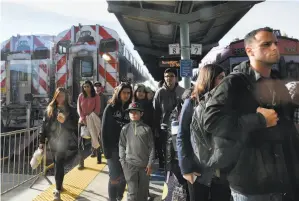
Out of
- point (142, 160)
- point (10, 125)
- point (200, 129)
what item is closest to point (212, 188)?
point (200, 129)

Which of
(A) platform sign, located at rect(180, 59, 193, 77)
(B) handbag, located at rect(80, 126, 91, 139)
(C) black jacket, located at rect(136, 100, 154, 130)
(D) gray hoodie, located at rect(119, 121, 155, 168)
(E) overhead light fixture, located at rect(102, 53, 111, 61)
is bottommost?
(B) handbag, located at rect(80, 126, 91, 139)

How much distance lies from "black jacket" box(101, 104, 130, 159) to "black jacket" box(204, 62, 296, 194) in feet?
6.63

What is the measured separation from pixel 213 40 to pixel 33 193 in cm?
827

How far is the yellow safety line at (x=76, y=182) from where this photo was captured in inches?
160

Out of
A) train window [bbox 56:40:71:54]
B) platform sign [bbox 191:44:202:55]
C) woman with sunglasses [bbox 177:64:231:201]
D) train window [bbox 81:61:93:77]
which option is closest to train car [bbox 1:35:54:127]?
train window [bbox 56:40:71:54]

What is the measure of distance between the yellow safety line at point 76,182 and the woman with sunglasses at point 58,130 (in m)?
0.19

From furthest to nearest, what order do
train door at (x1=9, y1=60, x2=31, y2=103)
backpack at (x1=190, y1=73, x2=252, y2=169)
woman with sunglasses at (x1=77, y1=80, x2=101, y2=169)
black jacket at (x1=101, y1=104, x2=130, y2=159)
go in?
train door at (x1=9, y1=60, x2=31, y2=103) → woman with sunglasses at (x1=77, y1=80, x2=101, y2=169) → black jacket at (x1=101, y1=104, x2=130, y2=159) → backpack at (x1=190, y1=73, x2=252, y2=169)

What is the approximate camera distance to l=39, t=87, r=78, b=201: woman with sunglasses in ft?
12.9

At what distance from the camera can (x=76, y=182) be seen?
4.66 metres

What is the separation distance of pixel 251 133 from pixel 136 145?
1843mm

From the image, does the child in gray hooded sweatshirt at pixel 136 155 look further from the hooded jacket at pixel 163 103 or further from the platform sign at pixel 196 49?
the platform sign at pixel 196 49

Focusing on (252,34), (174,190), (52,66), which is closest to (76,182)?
(174,190)

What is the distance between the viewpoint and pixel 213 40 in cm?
1046

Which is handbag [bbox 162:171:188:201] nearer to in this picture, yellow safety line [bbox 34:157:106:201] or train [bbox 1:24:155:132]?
yellow safety line [bbox 34:157:106:201]
